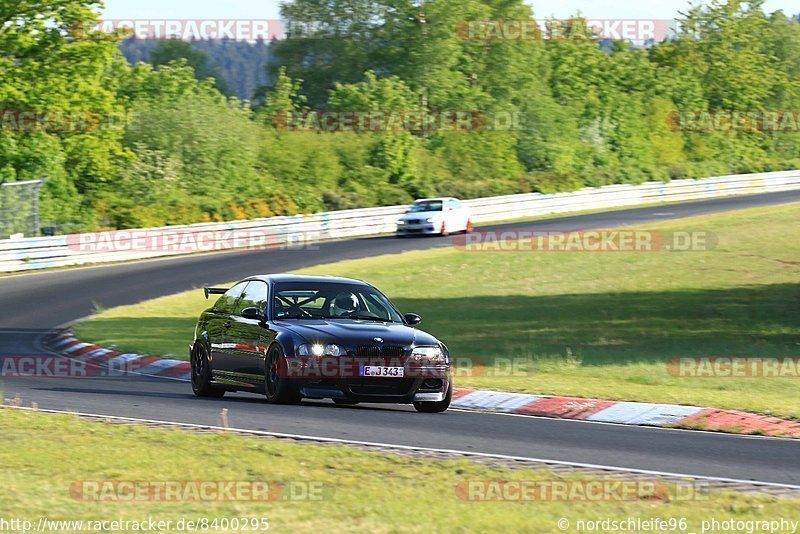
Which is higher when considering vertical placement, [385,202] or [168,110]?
[168,110]

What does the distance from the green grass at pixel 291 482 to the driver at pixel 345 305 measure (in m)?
3.25

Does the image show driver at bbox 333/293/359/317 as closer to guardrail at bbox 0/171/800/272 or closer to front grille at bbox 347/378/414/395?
front grille at bbox 347/378/414/395

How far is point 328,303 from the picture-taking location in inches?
528

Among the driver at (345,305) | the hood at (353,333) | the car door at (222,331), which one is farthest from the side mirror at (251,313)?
the driver at (345,305)

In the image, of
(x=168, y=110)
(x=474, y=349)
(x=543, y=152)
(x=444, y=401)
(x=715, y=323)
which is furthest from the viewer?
(x=543, y=152)

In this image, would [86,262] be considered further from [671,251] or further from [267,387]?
[267,387]

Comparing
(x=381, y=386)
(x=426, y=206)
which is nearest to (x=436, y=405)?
(x=381, y=386)

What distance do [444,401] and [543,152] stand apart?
180ft

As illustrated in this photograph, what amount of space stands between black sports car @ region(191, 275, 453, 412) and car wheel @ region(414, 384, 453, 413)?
0.03 ft

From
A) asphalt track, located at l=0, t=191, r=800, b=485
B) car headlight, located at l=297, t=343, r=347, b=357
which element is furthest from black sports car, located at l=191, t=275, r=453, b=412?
asphalt track, located at l=0, t=191, r=800, b=485

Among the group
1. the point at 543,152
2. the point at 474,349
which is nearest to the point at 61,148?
the point at 474,349

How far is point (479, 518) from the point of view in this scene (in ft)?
23.2

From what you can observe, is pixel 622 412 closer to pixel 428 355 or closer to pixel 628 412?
pixel 628 412

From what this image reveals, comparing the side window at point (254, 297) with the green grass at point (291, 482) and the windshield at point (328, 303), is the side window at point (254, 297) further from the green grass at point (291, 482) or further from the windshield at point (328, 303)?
the green grass at point (291, 482)
